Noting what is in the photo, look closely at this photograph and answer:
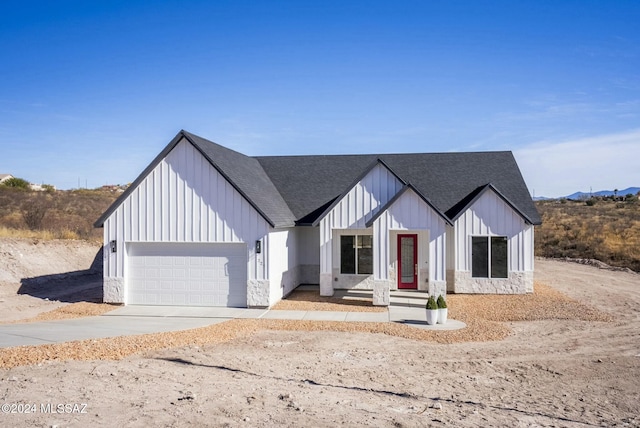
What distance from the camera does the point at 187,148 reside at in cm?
1794

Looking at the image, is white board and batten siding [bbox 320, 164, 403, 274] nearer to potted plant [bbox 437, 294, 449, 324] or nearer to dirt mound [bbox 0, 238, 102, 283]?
potted plant [bbox 437, 294, 449, 324]

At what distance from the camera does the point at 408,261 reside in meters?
21.9

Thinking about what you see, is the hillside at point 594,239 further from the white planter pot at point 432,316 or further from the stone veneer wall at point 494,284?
the white planter pot at point 432,316

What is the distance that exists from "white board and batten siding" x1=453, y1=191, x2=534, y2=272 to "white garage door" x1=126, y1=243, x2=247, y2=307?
9085 mm

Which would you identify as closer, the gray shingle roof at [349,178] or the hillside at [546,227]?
the gray shingle roof at [349,178]

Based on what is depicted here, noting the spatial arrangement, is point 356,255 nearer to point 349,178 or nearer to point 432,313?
point 349,178

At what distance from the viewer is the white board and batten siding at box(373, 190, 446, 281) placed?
18078 millimetres

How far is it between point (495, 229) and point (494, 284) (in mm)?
2284

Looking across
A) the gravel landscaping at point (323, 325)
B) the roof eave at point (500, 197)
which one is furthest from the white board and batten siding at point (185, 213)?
the roof eave at point (500, 197)

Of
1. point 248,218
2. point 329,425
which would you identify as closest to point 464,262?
point 248,218

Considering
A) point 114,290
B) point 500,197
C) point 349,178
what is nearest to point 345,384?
point 114,290

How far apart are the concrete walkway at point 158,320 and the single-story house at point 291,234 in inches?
34.6

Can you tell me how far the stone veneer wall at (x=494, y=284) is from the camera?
2008cm

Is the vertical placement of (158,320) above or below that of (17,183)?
below
